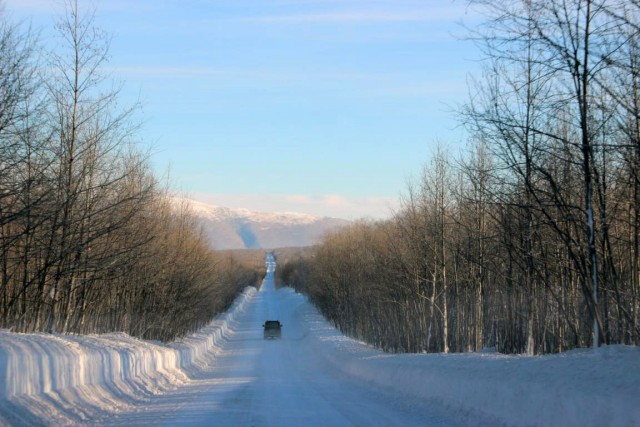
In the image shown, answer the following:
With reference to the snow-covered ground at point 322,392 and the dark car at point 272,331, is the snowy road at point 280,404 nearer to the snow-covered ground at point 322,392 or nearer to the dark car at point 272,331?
the snow-covered ground at point 322,392

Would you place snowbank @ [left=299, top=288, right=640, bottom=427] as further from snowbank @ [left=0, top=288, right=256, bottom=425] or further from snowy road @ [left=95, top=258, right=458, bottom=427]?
snowbank @ [left=0, top=288, right=256, bottom=425]

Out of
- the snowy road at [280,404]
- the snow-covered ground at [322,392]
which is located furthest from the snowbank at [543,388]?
the snowy road at [280,404]

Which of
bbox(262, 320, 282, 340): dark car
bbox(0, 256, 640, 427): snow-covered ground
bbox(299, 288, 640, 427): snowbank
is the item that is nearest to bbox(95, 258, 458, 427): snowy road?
bbox(0, 256, 640, 427): snow-covered ground

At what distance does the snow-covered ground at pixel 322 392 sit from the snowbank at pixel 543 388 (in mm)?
21


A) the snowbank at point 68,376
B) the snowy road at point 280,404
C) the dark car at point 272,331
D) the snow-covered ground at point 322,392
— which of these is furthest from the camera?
the dark car at point 272,331

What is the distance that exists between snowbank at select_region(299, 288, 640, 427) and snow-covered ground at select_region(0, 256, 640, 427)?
0.8 inches

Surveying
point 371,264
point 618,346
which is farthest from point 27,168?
point 371,264

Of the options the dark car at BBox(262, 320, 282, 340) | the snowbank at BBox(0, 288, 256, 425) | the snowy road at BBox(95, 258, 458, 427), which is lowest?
the dark car at BBox(262, 320, 282, 340)

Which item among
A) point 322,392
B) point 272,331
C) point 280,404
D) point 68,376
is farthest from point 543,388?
point 272,331

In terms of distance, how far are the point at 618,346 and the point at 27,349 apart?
10018mm

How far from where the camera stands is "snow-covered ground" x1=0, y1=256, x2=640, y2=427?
32.0 ft

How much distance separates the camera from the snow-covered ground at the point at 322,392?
9750mm

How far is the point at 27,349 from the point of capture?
37.1 feet

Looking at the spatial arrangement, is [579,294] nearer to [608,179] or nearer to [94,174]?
[608,179]
